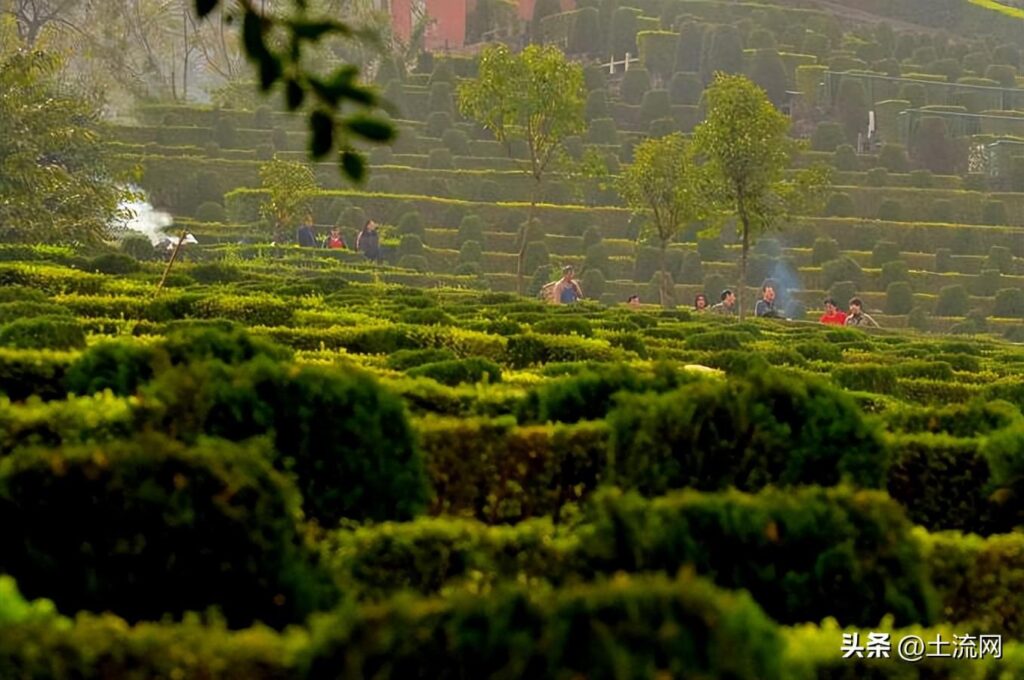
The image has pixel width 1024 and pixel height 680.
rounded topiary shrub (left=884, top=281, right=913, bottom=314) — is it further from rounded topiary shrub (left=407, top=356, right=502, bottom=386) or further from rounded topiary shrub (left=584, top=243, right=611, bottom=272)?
rounded topiary shrub (left=407, top=356, right=502, bottom=386)

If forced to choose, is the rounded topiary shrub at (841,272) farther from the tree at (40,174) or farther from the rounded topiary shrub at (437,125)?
the tree at (40,174)

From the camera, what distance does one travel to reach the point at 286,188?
3634cm

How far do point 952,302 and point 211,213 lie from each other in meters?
15.9

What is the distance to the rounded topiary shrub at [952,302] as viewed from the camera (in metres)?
40.0

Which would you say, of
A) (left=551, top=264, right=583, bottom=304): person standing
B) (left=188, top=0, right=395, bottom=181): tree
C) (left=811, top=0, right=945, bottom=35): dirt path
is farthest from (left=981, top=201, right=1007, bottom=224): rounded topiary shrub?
(left=188, top=0, right=395, bottom=181): tree

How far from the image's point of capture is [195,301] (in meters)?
16.3

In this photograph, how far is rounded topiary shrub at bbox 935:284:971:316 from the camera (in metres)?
40.0

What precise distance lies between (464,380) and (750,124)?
20300 millimetres

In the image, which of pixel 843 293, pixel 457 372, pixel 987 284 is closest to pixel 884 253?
pixel 987 284

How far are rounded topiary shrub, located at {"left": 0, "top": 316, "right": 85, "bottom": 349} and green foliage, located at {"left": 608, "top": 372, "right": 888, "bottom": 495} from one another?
505 cm

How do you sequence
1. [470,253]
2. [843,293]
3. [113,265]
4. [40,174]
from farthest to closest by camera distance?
[470,253]
[843,293]
[40,174]
[113,265]

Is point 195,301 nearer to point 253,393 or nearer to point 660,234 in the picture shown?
point 253,393

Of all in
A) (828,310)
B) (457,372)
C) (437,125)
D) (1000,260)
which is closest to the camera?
(457,372)

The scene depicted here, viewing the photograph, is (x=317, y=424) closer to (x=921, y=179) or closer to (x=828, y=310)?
(x=828, y=310)
